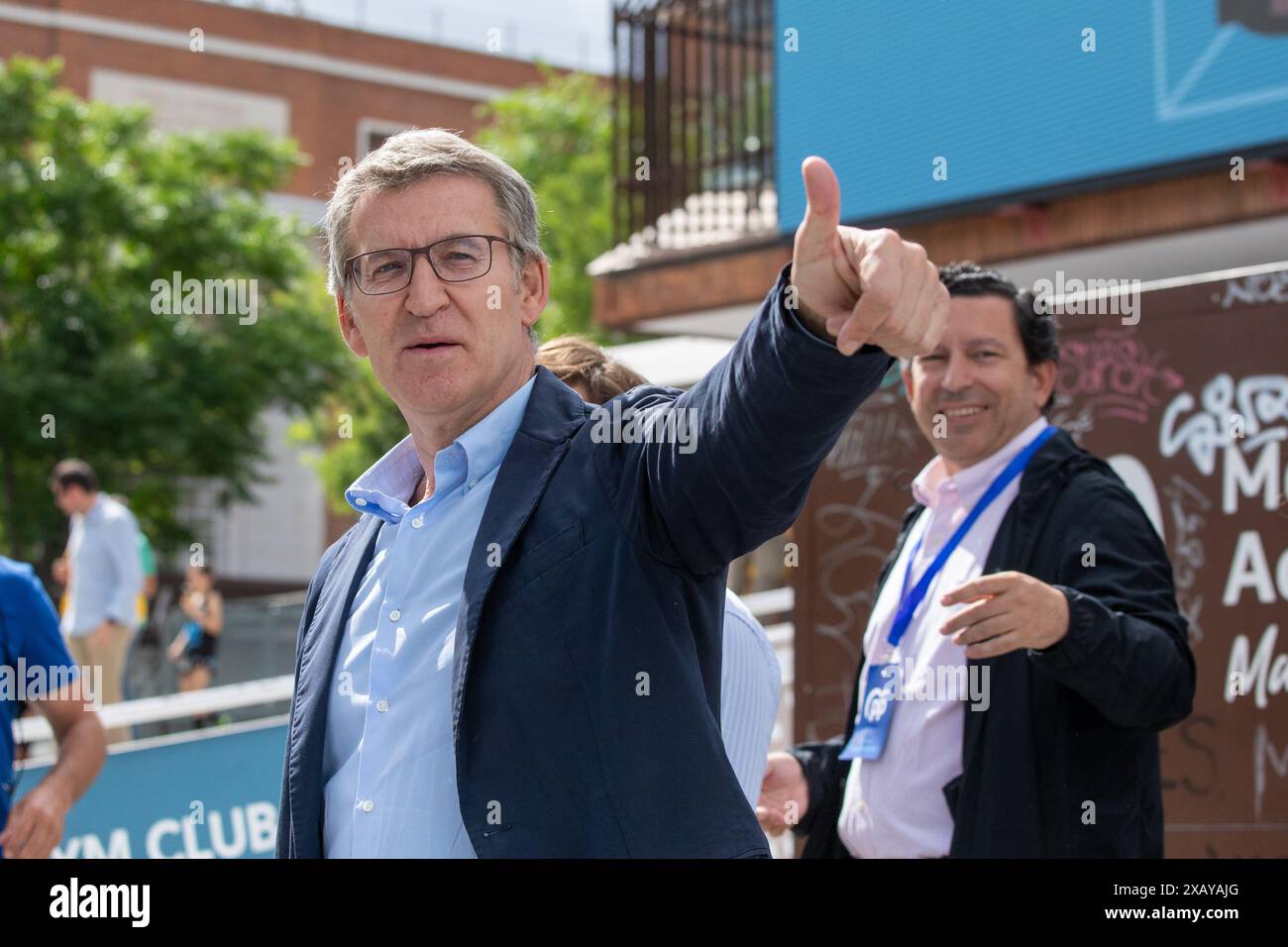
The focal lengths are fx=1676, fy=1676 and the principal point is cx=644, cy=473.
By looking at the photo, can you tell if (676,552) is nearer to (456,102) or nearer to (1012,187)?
(1012,187)

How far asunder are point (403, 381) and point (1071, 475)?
1797mm

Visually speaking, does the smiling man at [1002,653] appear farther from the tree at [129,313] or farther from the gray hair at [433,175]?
the tree at [129,313]

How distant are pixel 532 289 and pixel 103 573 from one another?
1003 centimetres

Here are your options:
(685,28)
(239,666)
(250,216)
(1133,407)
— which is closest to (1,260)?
(250,216)

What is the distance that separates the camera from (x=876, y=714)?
12.8 feet

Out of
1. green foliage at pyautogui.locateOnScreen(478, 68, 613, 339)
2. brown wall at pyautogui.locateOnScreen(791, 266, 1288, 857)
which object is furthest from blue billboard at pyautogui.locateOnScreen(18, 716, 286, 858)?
green foliage at pyautogui.locateOnScreen(478, 68, 613, 339)

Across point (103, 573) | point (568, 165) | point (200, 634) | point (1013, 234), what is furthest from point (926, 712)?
point (568, 165)

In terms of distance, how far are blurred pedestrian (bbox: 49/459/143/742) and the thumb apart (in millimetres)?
10672

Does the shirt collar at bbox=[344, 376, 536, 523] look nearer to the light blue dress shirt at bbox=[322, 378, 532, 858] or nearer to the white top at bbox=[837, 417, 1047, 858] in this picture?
the light blue dress shirt at bbox=[322, 378, 532, 858]

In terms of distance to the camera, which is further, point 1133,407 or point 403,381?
point 1133,407

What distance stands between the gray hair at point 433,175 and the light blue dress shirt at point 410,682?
26 centimetres

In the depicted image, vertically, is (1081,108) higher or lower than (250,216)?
lower

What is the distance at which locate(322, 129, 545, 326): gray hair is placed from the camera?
2580 millimetres

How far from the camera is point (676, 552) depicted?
2.25 m
